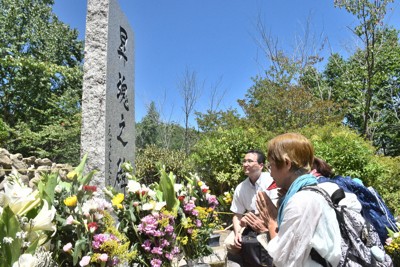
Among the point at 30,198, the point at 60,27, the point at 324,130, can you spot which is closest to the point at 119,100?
the point at 30,198

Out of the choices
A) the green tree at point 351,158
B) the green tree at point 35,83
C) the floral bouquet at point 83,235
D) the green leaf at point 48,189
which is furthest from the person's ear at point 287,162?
the green tree at point 35,83

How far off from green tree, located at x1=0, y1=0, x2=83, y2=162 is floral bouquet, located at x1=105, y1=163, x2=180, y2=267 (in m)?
10.6

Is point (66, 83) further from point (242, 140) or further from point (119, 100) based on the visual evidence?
point (119, 100)

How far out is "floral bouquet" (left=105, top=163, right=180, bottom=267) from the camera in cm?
214

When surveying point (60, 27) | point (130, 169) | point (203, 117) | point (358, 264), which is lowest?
point (358, 264)

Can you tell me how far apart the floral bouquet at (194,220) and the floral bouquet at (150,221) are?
0.27 feet

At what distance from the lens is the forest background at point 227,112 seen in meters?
6.57

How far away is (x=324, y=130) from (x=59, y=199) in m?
5.76

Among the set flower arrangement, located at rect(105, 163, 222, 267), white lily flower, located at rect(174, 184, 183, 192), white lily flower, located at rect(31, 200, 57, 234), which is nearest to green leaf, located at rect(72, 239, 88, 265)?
white lily flower, located at rect(31, 200, 57, 234)

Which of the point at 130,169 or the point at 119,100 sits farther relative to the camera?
the point at 119,100

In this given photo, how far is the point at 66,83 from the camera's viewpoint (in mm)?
14859

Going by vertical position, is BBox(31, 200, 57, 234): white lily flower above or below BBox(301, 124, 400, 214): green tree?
below

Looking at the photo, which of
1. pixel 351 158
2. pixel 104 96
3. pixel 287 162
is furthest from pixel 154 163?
pixel 287 162

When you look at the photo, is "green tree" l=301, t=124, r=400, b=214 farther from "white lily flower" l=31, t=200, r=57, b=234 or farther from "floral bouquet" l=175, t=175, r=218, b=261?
"white lily flower" l=31, t=200, r=57, b=234
